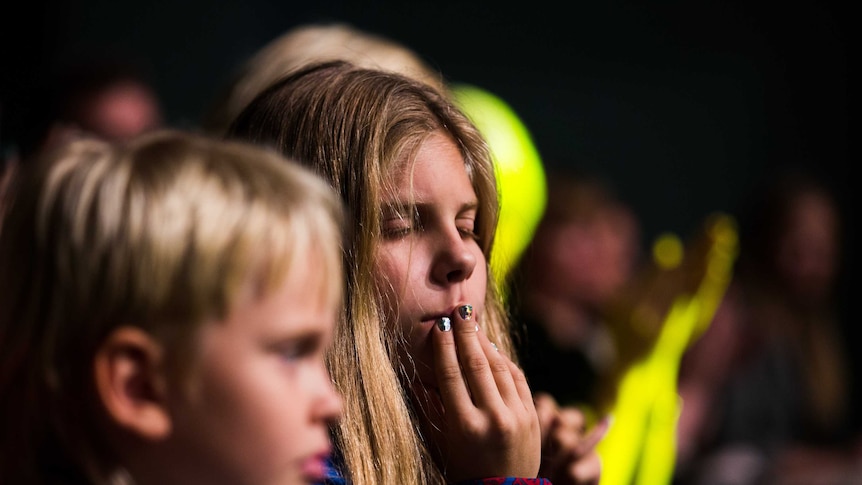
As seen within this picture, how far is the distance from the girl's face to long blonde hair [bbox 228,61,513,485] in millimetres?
19

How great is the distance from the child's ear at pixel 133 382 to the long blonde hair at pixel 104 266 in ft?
0.04

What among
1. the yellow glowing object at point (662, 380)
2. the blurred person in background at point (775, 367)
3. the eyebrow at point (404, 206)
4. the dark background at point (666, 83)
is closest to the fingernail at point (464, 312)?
the eyebrow at point (404, 206)

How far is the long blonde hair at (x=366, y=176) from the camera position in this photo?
133 centimetres

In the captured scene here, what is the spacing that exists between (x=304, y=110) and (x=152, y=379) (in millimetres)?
608

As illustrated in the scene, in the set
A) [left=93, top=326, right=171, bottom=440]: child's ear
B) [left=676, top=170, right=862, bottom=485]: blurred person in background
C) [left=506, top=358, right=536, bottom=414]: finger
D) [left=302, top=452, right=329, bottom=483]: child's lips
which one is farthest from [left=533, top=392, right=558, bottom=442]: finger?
[left=676, top=170, right=862, bottom=485]: blurred person in background

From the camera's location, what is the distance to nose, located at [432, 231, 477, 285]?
1337 millimetres

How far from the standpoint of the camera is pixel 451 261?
134 centimetres

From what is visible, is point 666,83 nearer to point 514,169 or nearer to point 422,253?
point 514,169

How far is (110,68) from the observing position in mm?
2855

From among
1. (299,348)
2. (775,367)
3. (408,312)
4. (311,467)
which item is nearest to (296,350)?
(299,348)

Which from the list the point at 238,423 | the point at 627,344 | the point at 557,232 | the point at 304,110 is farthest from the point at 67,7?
the point at 238,423

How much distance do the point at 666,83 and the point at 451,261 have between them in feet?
13.8

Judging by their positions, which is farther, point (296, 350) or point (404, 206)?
point (404, 206)

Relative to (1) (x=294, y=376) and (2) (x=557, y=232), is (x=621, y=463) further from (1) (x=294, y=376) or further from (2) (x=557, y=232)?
(1) (x=294, y=376)
